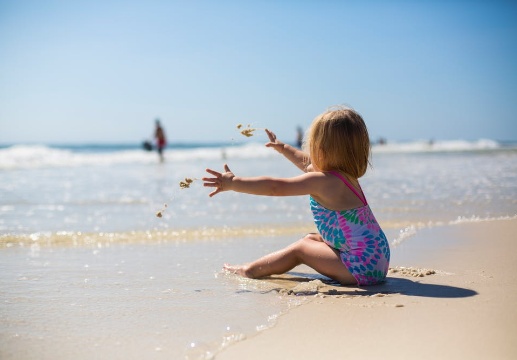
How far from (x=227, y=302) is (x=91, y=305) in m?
0.70

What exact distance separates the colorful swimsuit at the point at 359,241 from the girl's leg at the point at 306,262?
0.18 feet

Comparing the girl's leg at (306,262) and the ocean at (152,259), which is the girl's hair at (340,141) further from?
the girl's leg at (306,262)

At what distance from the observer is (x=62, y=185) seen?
421 inches

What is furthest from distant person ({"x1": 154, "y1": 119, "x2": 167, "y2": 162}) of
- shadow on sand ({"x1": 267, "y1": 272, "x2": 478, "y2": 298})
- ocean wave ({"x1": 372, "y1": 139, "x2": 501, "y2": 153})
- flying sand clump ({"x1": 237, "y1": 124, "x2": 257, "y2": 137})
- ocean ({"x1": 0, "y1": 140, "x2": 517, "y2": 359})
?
shadow on sand ({"x1": 267, "y1": 272, "x2": 478, "y2": 298})

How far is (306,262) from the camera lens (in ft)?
11.1

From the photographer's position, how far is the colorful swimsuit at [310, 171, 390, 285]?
125 inches

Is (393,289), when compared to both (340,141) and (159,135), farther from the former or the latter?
(159,135)

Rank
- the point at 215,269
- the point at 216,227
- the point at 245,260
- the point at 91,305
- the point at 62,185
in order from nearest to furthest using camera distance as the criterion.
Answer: the point at 91,305, the point at 215,269, the point at 245,260, the point at 216,227, the point at 62,185

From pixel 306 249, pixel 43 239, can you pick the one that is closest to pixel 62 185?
pixel 43 239

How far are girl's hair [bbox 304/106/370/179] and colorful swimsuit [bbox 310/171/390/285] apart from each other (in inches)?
3.7

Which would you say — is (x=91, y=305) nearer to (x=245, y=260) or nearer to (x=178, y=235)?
(x=245, y=260)

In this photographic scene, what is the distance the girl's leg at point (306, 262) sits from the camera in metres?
3.26

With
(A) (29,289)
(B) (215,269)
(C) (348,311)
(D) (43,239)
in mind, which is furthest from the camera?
(D) (43,239)

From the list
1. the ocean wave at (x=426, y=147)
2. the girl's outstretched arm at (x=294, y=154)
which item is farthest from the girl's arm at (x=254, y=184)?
the ocean wave at (x=426, y=147)
